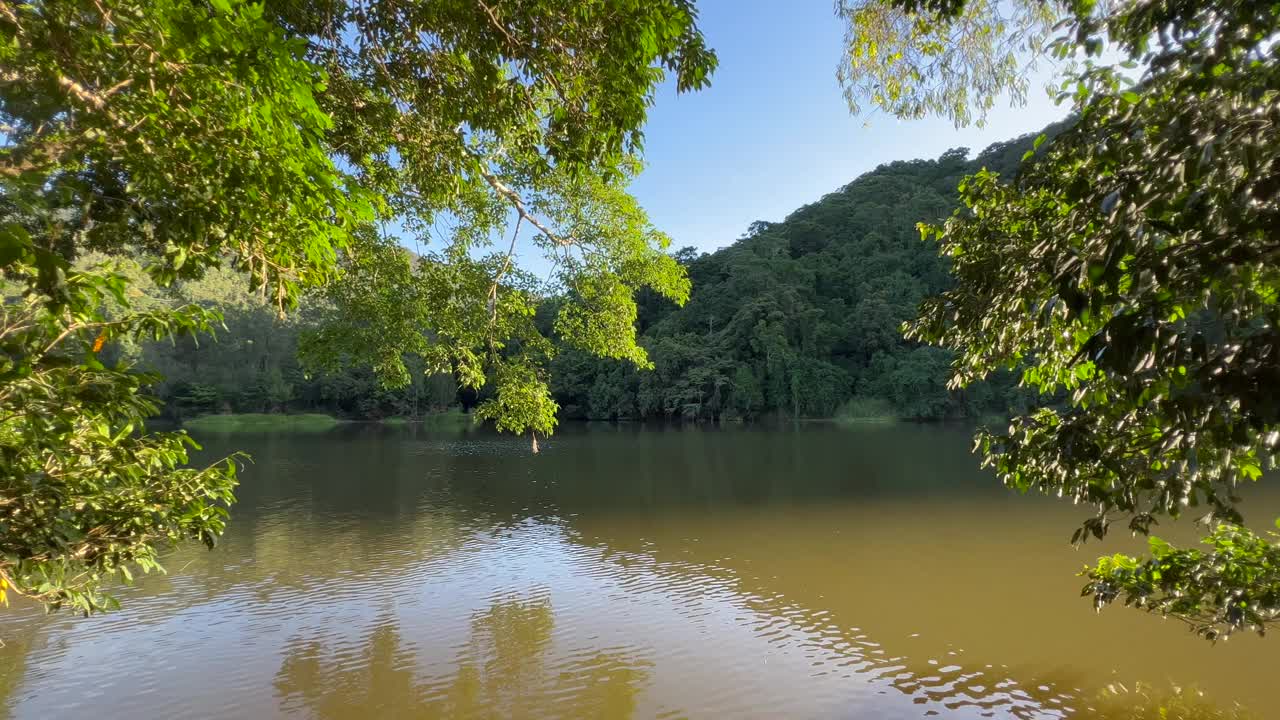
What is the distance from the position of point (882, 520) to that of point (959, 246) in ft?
40.8

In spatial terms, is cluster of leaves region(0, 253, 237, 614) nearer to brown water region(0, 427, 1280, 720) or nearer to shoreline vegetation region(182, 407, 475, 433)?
brown water region(0, 427, 1280, 720)

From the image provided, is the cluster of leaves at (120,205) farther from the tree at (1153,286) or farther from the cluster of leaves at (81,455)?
the tree at (1153,286)

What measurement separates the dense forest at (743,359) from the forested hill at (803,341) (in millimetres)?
123

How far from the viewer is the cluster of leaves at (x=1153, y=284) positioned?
66.7 inches

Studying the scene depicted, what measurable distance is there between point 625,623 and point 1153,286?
26.1 ft

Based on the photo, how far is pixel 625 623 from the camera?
8.80 meters

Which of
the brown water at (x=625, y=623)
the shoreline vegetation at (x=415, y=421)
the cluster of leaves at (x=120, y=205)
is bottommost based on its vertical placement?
the brown water at (x=625, y=623)

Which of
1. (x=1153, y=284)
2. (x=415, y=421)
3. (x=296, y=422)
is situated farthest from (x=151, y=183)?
(x=296, y=422)

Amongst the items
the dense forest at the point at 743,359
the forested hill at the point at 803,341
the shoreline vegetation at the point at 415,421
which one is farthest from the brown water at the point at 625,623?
the dense forest at the point at 743,359

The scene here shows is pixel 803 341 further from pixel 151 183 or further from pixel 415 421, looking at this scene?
pixel 151 183

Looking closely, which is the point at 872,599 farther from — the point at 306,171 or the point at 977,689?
the point at 306,171

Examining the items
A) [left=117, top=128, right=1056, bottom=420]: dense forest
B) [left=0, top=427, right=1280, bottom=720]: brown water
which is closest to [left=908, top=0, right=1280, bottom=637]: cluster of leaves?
[left=0, top=427, right=1280, bottom=720]: brown water

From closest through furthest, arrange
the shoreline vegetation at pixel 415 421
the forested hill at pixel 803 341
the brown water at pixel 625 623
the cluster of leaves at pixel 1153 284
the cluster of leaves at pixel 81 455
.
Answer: the cluster of leaves at pixel 1153 284
the cluster of leaves at pixel 81 455
the brown water at pixel 625 623
the shoreline vegetation at pixel 415 421
the forested hill at pixel 803 341

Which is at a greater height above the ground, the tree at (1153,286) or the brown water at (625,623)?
the tree at (1153,286)
